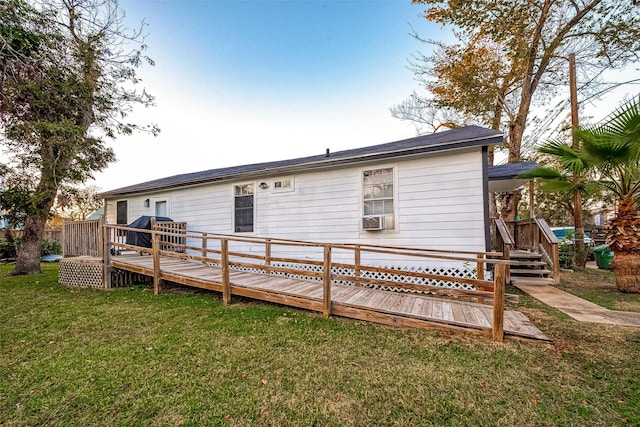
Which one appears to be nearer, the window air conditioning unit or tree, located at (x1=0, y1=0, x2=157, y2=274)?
tree, located at (x1=0, y1=0, x2=157, y2=274)

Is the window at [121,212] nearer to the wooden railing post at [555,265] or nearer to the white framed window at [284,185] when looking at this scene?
the white framed window at [284,185]

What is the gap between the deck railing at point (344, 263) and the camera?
3.41m

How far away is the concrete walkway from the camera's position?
142 inches

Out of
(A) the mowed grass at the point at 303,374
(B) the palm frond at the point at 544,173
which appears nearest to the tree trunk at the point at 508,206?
(B) the palm frond at the point at 544,173

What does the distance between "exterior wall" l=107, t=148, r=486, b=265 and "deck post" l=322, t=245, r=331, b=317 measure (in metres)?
2.36

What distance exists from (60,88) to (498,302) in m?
8.95

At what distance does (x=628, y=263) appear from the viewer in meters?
5.11

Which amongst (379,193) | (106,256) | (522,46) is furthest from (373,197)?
(522,46)

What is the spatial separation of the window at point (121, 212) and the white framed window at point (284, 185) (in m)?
7.41

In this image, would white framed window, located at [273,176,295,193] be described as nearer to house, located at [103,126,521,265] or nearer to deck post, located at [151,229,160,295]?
house, located at [103,126,521,265]

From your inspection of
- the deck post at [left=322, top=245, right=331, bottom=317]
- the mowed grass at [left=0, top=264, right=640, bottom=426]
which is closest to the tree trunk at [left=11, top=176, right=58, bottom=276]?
the mowed grass at [left=0, top=264, right=640, bottom=426]

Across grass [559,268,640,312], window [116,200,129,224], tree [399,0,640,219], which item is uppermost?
tree [399,0,640,219]

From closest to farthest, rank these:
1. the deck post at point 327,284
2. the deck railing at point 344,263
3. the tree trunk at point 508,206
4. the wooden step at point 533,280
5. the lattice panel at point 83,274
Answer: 1. the deck railing at point 344,263
2. the deck post at point 327,284
3. the wooden step at point 533,280
4. the lattice panel at point 83,274
5. the tree trunk at point 508,206

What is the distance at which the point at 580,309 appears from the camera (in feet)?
13.6
